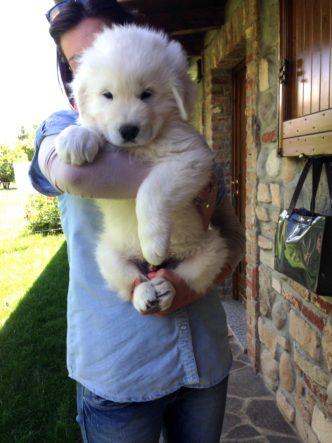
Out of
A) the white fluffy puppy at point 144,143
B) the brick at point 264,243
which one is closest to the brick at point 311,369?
the brick at point 264,243

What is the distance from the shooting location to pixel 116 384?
136 centimetres

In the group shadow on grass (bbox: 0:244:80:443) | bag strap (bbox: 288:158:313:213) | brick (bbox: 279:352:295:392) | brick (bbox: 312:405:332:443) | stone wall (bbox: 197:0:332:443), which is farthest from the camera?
brick (bbox: 279:352:295:392)

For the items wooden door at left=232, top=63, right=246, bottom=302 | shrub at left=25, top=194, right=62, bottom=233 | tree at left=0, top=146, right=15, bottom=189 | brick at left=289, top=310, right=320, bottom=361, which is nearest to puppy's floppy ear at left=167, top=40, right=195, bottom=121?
brick at left=289, top=310, right=320, bottom=361

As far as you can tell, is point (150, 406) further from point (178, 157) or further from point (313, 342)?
point (313, 342)

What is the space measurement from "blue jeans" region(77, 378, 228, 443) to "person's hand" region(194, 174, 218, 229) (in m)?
0.62

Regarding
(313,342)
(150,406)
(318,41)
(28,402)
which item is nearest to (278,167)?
(318,41)

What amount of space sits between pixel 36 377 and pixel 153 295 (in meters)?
3.12

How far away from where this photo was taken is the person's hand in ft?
4.74

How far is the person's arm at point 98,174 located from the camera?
1.21m

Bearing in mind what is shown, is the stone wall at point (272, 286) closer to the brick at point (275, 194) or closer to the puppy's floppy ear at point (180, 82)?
the brick at point (275, 194)

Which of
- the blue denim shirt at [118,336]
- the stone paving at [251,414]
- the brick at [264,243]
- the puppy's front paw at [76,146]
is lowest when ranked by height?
the stone paving at [251,414]

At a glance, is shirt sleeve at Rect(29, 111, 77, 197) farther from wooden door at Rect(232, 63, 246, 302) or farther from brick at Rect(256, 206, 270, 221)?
wooden door at Rect(232, 63, 246, 302)

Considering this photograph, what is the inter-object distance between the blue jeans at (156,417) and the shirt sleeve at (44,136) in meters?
0.69

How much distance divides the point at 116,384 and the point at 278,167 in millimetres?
2459
